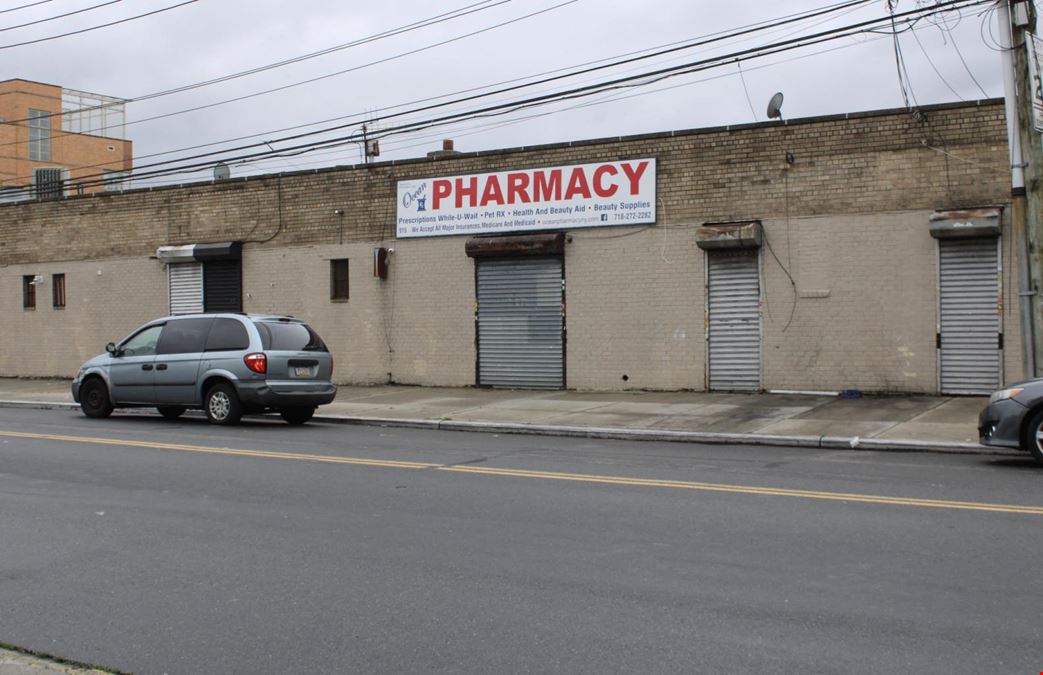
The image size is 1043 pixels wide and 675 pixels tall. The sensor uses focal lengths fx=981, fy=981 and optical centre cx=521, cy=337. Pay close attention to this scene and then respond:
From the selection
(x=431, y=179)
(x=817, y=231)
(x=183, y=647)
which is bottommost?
(x=183, y=647)

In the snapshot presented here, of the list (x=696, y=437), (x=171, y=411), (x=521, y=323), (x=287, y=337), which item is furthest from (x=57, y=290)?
(x=696, y=437)

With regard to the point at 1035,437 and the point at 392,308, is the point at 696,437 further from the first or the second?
the point at 392,308

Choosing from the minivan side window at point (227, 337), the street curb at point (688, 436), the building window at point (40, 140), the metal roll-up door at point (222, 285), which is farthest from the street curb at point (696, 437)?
the building window at point (40, 140)

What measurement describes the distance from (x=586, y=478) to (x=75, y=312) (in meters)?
22.6

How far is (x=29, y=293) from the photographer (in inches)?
1134

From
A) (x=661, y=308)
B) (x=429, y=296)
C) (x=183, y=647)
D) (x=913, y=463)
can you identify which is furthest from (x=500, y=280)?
(x=183, y=647)

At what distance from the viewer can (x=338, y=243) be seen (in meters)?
23.8

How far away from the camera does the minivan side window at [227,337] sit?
15.2m

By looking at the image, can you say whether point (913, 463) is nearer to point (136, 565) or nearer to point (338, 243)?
point (136, 565)

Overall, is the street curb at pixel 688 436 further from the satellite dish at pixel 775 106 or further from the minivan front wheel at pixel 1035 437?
the satellite dish at pixel 775 106

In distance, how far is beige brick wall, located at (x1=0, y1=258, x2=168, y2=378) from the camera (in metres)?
26.7

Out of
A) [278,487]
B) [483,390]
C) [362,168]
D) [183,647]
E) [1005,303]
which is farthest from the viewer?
[362,168]

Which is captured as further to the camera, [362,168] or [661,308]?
[362,168]

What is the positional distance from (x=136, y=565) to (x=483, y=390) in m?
15.2
